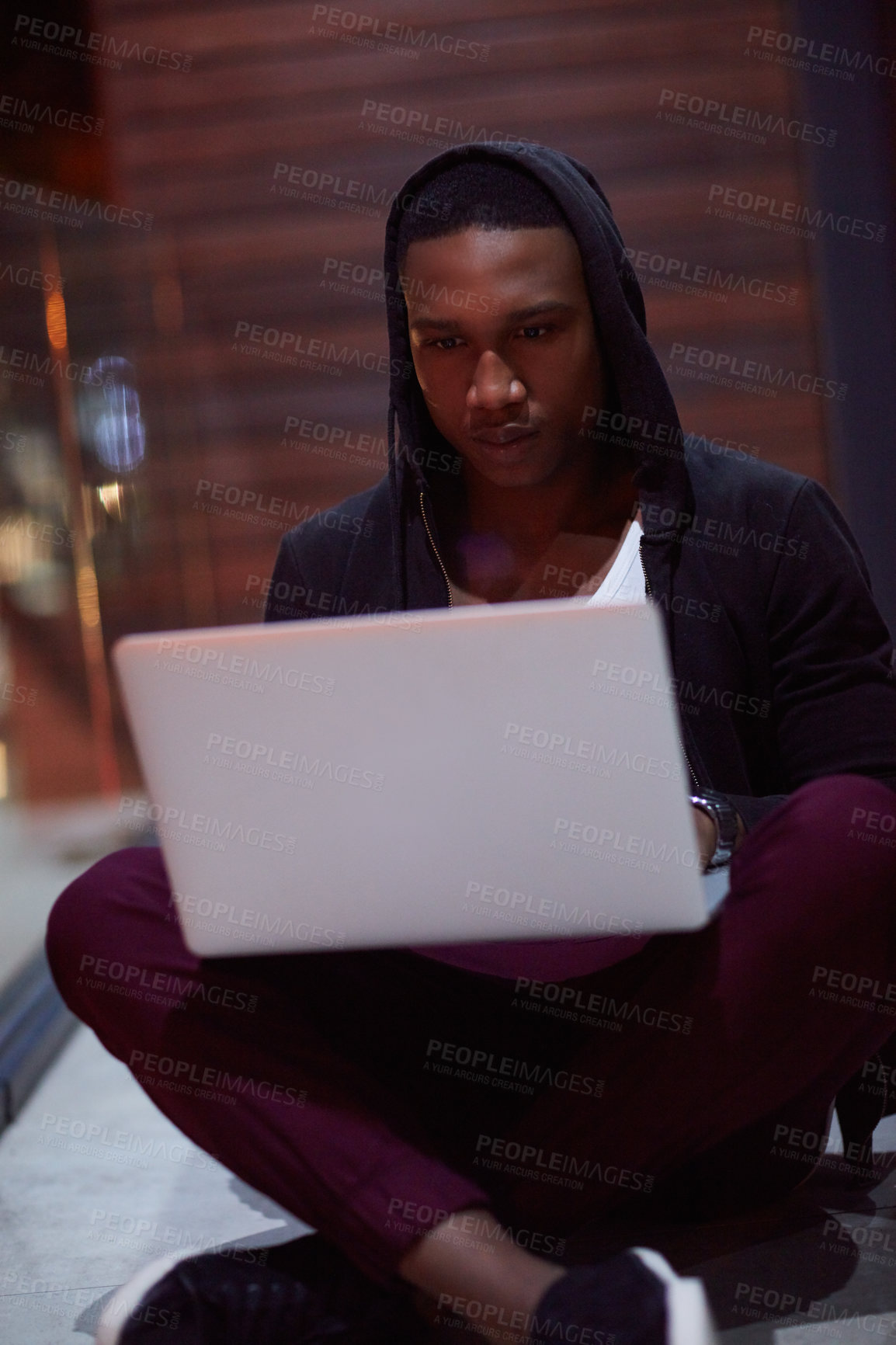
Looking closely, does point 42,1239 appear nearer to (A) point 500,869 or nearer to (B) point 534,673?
(A) point 500,869

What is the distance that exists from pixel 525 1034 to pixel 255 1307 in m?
0.34

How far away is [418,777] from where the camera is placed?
86 cm

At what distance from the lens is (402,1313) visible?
1.03 metres

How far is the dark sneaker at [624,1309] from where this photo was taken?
0.85m

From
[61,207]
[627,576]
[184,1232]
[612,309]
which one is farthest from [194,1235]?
[61,207]

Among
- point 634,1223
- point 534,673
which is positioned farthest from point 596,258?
point 634,1223

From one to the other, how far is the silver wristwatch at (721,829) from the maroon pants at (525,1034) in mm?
37

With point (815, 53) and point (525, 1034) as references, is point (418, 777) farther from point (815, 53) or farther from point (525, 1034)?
point (815, 53)

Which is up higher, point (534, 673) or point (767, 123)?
point (767, 123)

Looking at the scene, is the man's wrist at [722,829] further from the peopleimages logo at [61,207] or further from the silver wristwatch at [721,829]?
the peopleimages logo at [61,207]

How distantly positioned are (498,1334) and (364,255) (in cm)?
306

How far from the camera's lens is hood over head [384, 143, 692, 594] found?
133 cm

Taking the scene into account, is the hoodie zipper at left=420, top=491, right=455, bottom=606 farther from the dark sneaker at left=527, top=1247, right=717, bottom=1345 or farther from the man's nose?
the dark sneaker at left=527, top=1247, right=717, bottom=1345

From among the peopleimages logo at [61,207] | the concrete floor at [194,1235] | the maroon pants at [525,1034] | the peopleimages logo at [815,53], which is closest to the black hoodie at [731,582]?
the maroon pants at [525,1034]
